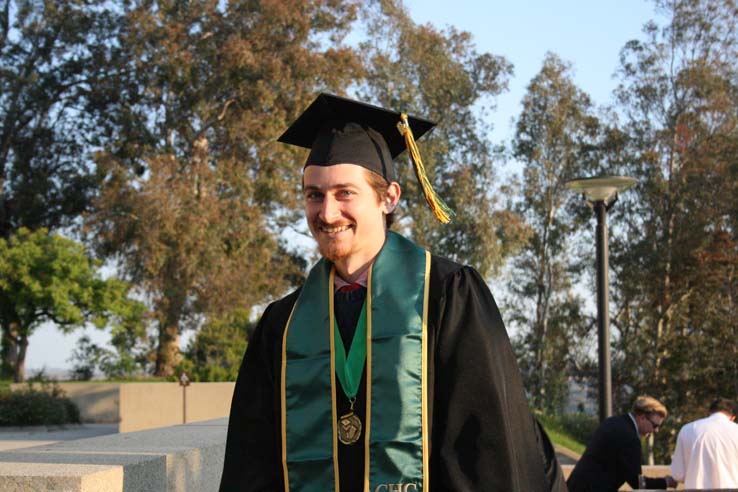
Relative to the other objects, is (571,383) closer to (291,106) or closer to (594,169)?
(594,169)

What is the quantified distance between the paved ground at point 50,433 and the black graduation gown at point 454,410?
17.5 m

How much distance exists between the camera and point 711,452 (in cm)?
821

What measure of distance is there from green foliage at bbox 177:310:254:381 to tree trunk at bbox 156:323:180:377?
1189 mm

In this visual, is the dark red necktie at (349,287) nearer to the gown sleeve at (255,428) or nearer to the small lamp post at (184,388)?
the gown sleeve at (255,428)

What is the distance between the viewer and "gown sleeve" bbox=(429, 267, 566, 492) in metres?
2.62

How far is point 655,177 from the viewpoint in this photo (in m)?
31.5

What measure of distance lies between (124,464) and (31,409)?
2239cm

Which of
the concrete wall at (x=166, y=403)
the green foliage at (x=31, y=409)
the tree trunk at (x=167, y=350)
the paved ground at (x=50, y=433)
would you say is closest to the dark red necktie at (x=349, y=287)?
the paved ground at (x=50, y=433)

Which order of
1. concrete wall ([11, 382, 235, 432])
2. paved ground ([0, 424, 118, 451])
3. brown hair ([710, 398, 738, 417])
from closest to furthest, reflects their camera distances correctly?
brown hair ([710, 398, 738, 417]) → paved ground ([0, 424, 118, 451]) → concrete wall ([11, 382, 235, 432])

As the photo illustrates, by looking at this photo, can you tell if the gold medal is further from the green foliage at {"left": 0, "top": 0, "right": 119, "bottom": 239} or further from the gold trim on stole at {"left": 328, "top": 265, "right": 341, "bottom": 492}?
the green foliage at {"left": 0, "top": 0, "right": 119, "bottom": 239}

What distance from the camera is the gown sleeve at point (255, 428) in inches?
114

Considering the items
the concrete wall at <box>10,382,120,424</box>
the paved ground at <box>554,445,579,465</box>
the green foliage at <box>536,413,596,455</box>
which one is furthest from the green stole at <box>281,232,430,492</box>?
the concrete wall at <box>10,382,120,424</box>

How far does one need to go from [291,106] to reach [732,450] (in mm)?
23500

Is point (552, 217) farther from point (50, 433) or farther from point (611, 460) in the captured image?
point (611, 460)
